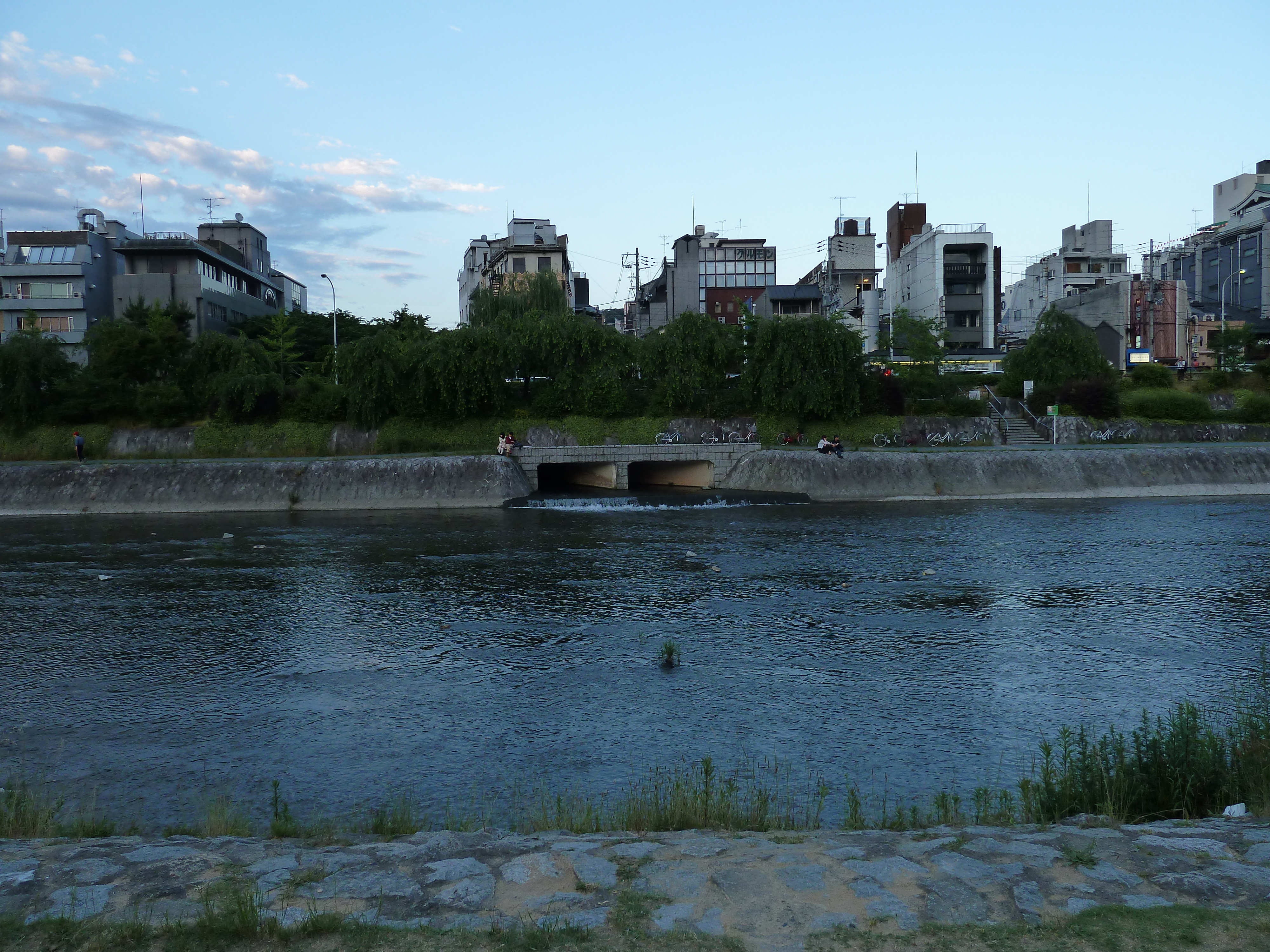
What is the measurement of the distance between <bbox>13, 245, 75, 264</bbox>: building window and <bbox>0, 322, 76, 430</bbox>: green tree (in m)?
38.3

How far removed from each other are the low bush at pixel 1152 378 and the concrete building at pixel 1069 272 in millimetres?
56891

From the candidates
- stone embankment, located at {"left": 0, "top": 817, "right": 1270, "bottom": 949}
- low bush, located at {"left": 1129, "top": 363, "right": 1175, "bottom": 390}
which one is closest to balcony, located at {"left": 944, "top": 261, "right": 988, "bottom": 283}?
low bush, located at {"left": 1129, "top": 363, "right": 1175, "bottom": 390}

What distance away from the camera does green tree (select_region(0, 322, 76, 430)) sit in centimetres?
6006

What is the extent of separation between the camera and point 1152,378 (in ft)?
229

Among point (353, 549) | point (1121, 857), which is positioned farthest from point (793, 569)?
point (1121, 857)

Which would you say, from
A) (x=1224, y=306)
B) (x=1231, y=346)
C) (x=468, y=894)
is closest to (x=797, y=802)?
(x=468, y=894)

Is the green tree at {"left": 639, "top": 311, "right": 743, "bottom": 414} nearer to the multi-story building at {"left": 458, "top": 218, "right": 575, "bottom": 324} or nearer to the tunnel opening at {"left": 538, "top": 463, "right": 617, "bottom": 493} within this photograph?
the tunnel opening at {"left": 538, "top": 463, "right": 617, "bottom": 493}

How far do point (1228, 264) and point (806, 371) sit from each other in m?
97.8

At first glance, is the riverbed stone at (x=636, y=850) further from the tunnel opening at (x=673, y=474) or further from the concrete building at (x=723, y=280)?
the concrete building at (x=723, y=280)

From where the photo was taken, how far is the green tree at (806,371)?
59.8 meters

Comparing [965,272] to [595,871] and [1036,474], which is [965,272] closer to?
[1036,474]

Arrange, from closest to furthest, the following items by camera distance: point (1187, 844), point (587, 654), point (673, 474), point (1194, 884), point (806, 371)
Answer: point (1194, 884)
point (1187, 844)
point (587, 654)
point (673, 474)
point (806, 371)

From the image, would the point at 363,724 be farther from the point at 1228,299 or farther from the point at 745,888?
the point at 1228,299

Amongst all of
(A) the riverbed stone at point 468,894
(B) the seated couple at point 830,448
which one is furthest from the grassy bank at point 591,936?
(B) the seated couple at point 830,448
